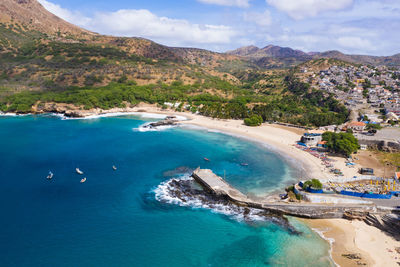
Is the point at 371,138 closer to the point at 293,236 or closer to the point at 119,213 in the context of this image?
the point at 293,236

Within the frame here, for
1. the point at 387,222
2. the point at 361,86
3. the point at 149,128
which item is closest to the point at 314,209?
the point at 387,222

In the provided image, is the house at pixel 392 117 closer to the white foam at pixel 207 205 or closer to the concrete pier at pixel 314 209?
the concrete pier at pixel 314 209

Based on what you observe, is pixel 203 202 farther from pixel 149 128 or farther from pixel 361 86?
pixel 361 86

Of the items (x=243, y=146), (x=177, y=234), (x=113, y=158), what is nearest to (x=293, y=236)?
(x=177, y=234)

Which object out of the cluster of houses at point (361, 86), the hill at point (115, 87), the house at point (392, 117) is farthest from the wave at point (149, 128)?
the house at point (392, 117)

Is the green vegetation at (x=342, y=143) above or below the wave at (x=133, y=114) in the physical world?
above

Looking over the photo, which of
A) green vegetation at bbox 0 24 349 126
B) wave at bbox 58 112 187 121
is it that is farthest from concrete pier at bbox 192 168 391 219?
wave at bbox 58 112 187 121
